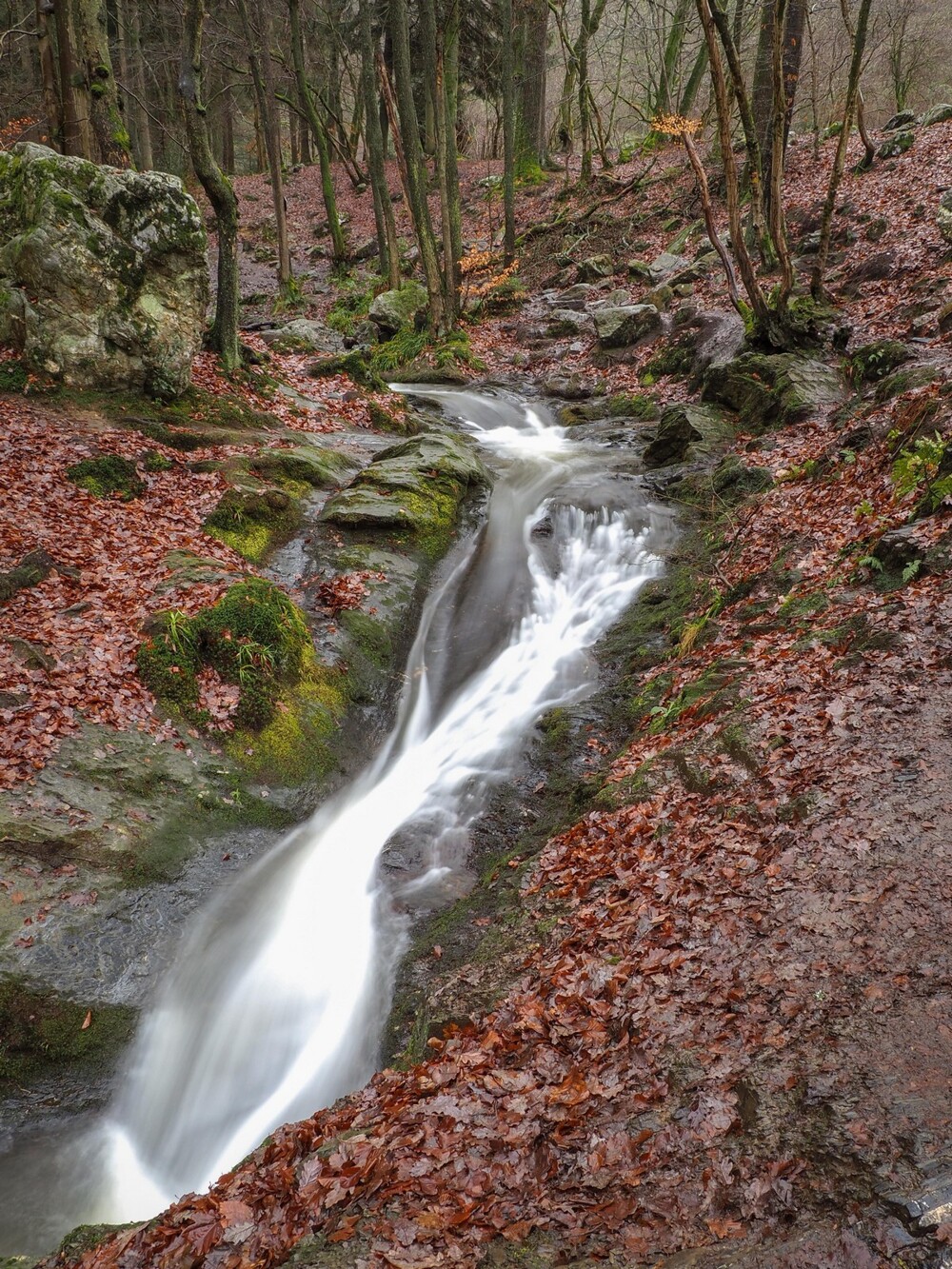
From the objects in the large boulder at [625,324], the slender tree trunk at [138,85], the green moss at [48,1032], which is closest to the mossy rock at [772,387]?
the large boulder at [625,324]

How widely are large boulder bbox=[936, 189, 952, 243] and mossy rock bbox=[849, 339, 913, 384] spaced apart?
3.11m

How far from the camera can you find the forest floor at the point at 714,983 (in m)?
2.48

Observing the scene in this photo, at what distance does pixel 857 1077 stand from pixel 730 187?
42.0 feet

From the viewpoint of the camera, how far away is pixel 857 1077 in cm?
265

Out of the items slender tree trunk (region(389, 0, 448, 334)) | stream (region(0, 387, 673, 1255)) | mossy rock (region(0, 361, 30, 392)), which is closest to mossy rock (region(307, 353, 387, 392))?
slender tree trunk (region(389, 0, 448, 334))

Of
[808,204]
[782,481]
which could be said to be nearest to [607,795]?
[782,481]

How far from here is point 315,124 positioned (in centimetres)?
2280

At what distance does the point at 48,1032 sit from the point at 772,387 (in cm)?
1237

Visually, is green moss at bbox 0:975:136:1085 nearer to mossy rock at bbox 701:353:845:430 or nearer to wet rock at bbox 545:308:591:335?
mossy rock at bbox 701:353:845:430

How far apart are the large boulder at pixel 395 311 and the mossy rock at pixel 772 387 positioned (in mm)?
9956

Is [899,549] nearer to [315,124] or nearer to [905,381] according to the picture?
[905,381]

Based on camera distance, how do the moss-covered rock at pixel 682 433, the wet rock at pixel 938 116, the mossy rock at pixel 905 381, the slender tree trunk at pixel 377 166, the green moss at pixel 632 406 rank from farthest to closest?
the slender tree trunk at pixel 377 166, the wet rock at pixel 938 116, the green moss at pixel 632 406, the moss-covered rock at pixel 682 433, the mossy rock at pixel 905 381

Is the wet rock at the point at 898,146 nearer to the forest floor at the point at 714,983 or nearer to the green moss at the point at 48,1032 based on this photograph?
the forest floor at the point at 714,983

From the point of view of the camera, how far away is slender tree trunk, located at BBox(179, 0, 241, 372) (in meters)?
10.2
